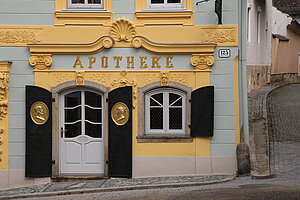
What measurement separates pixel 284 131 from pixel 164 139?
203 inches

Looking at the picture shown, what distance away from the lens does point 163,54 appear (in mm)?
15969

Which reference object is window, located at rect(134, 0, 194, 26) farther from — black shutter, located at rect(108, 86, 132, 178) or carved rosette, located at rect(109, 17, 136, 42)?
black shutter, located at rect(108, 86, 132, 178)

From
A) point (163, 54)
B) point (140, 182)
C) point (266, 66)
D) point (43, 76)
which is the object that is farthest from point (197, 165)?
point (266, 66)

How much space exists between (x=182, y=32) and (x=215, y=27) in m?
0.76

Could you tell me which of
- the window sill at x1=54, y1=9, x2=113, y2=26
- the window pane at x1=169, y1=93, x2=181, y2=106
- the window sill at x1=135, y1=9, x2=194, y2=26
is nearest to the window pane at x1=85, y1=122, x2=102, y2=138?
the window pane at x1=169, y1=93, x2=181, y2=106

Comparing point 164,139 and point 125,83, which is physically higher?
point 125,83

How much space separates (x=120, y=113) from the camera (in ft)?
52.6

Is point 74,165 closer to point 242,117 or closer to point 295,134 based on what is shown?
point 242,117

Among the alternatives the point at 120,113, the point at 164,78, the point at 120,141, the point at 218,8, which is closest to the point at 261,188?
the point at 164,78

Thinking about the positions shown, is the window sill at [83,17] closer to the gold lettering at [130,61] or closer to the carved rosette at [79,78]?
the gold lettering at [130,61]

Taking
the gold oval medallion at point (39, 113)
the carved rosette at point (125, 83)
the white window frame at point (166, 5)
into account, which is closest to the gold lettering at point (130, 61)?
the carved rosette at point (125, 83)

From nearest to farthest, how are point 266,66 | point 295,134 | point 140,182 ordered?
point 140,182 < point 295,134 < point 266,66

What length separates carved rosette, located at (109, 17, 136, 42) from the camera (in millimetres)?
15891

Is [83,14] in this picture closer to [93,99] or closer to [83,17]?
[83,17]
